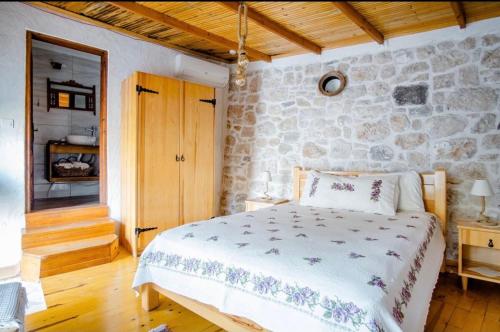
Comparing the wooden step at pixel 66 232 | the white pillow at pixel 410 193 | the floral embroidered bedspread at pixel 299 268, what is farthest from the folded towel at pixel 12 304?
the white pillow at pixel 410 193

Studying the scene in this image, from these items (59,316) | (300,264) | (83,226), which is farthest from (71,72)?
(300,264)

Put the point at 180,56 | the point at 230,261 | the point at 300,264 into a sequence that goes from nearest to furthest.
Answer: the point at 300,264, the point at 230,261, the point at 180,56

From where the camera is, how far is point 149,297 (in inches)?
83.4

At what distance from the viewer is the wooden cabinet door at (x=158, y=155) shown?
324 centimetres

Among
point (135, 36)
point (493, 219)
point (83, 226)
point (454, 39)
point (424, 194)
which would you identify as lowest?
point (83, 226)

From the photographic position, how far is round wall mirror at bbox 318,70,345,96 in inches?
139

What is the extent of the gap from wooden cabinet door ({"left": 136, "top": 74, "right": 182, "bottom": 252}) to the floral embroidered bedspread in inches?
49.8

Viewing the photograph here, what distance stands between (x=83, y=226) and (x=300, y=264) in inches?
96.2

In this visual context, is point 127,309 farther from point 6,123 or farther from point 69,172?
point 69,172

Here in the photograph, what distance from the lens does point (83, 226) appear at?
3066 millimetres

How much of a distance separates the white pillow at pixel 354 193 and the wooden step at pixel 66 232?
2.05 meters

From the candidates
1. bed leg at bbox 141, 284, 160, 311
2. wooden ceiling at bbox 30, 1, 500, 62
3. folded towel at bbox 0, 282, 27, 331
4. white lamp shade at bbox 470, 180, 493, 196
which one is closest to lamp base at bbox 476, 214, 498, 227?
white lamp shade at bbox 470, 180, 493, 196

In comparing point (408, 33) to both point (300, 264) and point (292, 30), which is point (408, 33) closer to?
point (292, 30)

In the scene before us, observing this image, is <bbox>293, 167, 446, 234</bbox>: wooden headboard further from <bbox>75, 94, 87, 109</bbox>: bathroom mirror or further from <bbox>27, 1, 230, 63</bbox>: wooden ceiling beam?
<bbox>75, 94, 87, 109</bbox>: bathroom mirror
